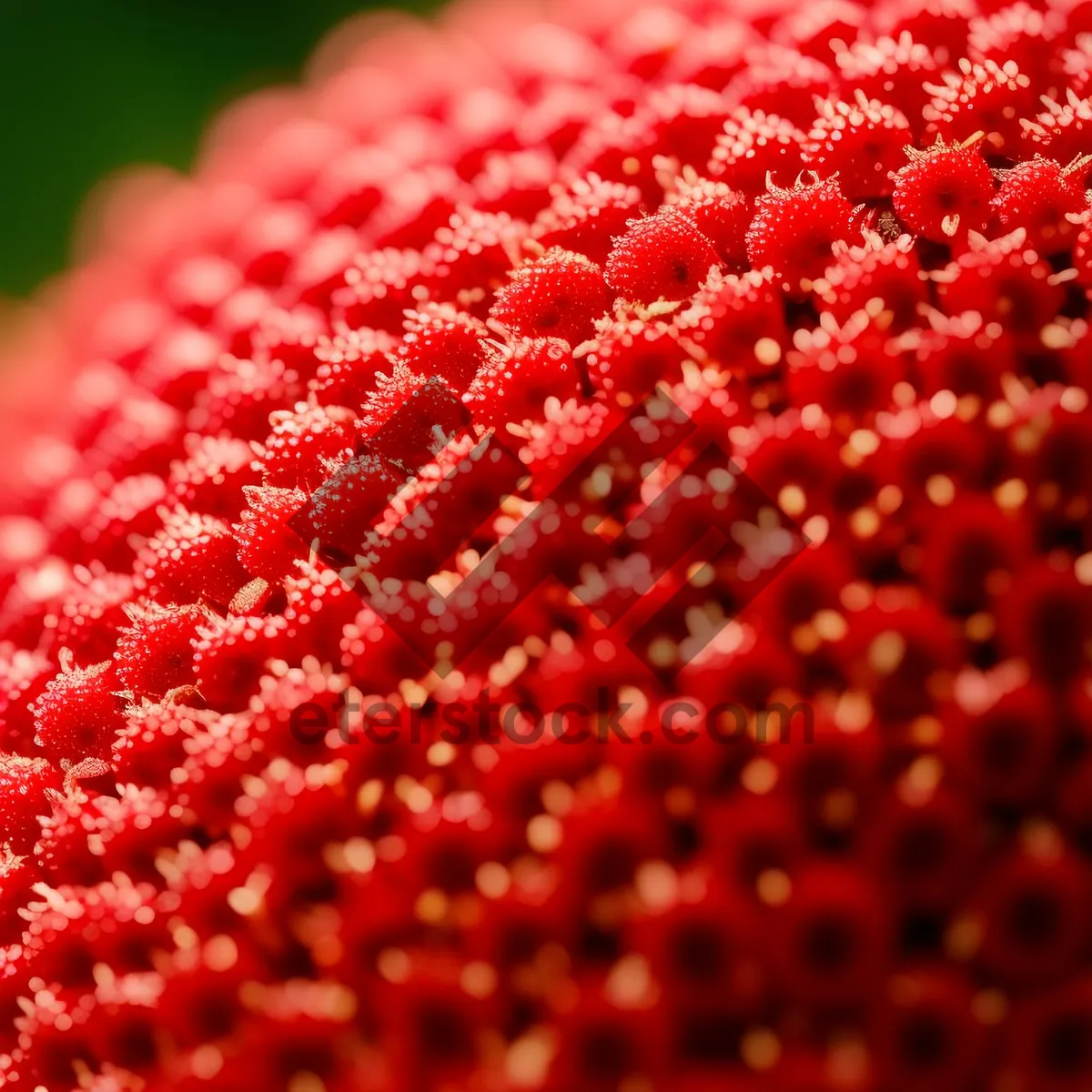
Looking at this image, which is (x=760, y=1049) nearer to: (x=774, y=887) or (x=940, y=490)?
(x=774, y=887)

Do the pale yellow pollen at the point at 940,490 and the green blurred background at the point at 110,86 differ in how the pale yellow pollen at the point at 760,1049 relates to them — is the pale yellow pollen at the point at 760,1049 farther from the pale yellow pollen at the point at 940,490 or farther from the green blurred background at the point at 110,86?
the green blurred background at the point at 110,86

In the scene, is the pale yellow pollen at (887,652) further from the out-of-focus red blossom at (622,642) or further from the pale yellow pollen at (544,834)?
the pale yellow pollen at (544,834)

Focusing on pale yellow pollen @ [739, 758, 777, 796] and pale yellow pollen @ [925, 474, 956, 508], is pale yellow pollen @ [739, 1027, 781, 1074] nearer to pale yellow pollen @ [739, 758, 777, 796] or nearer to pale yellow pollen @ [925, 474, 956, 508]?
pale yellow pollen @ [739, 758, 777, 796]

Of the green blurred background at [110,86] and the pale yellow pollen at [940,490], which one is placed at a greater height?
the green blurred background at [110,86]

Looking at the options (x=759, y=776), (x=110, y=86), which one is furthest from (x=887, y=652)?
(x=110, y=86)

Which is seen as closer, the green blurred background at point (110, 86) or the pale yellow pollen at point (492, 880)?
the pale yellow pollen at point (492, 880)

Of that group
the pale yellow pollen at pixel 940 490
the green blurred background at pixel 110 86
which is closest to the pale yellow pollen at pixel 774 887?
the pale yellow pollen at pixel 940 490

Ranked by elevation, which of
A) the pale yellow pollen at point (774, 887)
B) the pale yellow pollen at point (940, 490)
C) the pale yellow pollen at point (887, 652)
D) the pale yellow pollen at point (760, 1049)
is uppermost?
the pale yellow pollen at point (940, 490)
